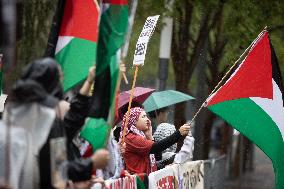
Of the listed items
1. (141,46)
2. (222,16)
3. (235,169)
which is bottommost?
(235,169)

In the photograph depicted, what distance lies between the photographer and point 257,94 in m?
9.36

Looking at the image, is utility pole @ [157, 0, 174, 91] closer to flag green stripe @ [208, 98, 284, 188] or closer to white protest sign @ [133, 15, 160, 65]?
white protest sign @ [133, 15, 160, 65]

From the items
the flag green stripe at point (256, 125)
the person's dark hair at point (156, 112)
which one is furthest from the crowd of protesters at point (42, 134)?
the person's dark hair at point (156, 112)

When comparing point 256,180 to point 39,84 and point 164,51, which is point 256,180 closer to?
point 164,51

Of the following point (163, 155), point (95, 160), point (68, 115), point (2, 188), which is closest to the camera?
point (2, 188)

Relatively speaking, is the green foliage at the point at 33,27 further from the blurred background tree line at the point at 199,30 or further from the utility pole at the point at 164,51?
the utility pole at the point at 164,51

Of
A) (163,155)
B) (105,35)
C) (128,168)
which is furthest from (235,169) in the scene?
(105,35)

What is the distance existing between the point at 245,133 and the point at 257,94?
483mm

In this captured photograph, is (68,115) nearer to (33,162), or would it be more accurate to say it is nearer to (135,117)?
(33,162)

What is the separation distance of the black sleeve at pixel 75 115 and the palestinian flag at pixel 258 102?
317 centimetres

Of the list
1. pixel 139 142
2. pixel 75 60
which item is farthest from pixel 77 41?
pixel 139 142

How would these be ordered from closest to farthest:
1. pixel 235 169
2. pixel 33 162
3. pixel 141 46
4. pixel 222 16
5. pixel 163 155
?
pixel 33 162 → pixel 141 46 → pixel 163 155 → pixel 222 16 → pixel 235 169

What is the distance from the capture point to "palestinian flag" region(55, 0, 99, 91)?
23.7 feet

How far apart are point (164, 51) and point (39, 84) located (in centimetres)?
947
